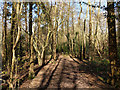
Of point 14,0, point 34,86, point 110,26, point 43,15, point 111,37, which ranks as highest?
point 43,15

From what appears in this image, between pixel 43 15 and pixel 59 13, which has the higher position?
pixel 59 13

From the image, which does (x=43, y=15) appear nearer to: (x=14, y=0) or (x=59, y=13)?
(x=59, y=13)

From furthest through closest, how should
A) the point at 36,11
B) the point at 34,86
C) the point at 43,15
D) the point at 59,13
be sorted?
the point at 59,13, the point at 43,15, the point at 36,11, the point at 34,86

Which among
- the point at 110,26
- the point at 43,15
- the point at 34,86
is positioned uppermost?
the point at 43,15

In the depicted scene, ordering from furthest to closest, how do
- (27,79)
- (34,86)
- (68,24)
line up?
(68,24)
(27,79)
(34,86)

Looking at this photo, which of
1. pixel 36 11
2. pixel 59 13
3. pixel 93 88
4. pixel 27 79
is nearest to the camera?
pixel 93 88

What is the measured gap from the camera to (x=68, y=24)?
2480cm

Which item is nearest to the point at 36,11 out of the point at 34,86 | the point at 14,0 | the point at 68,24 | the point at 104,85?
the point at 14,0

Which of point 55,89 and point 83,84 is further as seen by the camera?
point 83,84

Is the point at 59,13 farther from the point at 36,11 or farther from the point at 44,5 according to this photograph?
the point at 36,11

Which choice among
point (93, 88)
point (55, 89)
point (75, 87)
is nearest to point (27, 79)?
point (55, 89)

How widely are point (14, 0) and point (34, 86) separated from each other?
5.64 metres

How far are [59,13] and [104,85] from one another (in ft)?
42.0

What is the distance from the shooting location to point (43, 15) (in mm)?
12750
